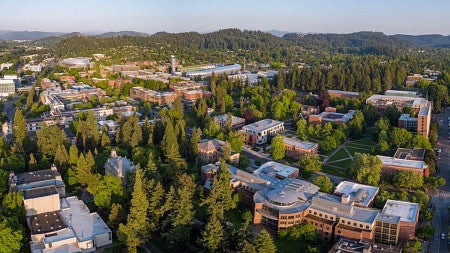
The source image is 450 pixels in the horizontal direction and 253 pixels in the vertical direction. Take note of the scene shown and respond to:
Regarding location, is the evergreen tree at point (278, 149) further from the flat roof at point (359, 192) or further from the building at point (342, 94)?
the building at point (342, 94)

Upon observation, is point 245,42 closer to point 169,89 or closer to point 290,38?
point 290,38

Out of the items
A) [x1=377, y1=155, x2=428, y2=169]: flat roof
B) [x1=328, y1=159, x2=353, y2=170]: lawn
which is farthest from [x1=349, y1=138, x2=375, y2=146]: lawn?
[x1=377, y1=155, x2=428, y2=169]: flat roof

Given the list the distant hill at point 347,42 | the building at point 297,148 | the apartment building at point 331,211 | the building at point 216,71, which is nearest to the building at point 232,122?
the building at point 297,148

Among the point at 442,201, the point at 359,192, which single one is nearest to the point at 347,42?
the point at 442,201

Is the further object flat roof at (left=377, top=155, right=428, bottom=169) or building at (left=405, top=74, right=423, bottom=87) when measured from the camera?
building at (left=405, top=74, right=423, bottom=87)

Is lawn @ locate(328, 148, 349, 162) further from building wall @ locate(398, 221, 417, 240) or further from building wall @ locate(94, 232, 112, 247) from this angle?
building wall @ locate(94, 232, 112, 247)

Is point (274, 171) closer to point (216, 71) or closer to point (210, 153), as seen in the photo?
point (210, 153)
